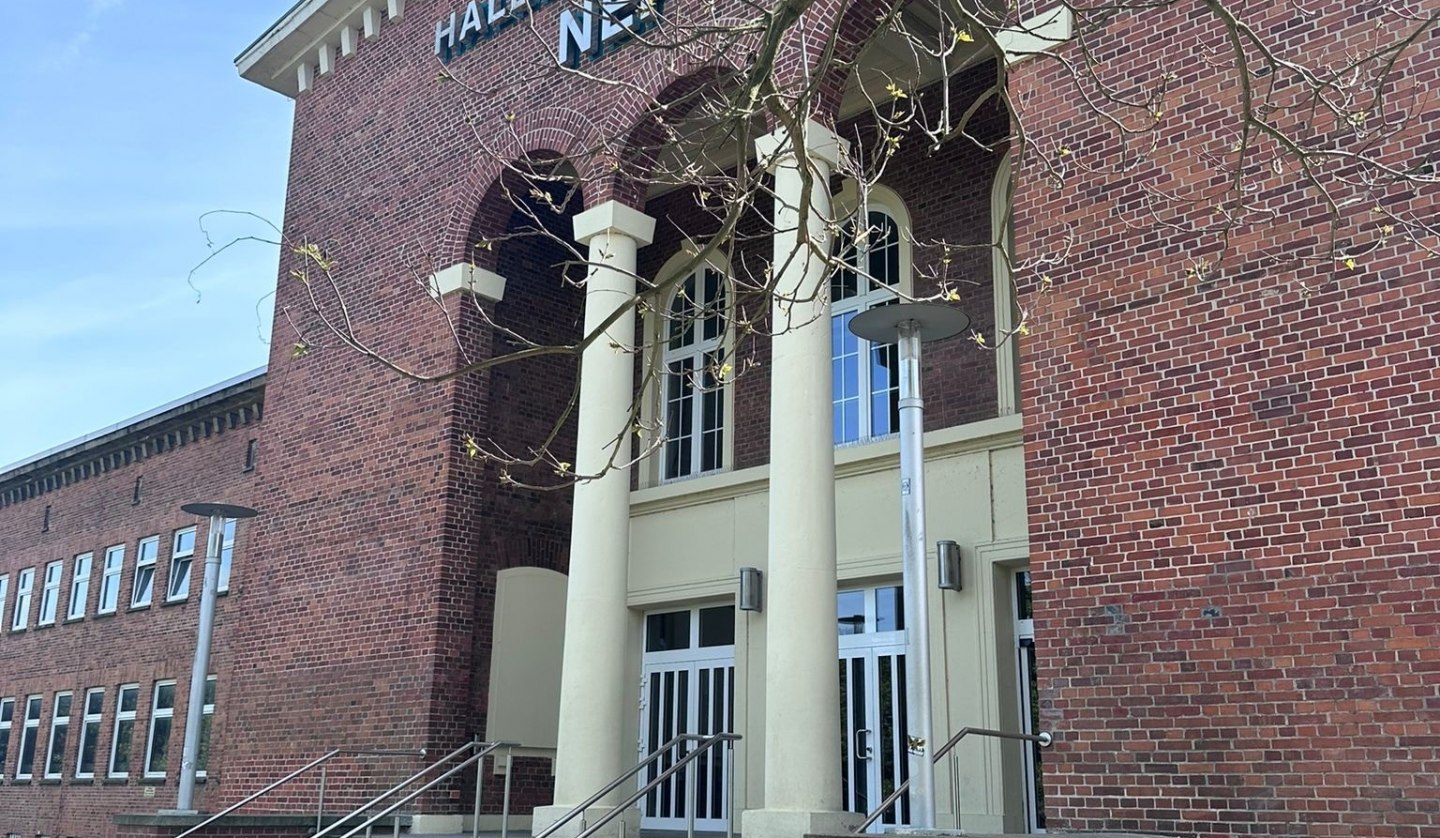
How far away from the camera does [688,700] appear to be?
16.0 m

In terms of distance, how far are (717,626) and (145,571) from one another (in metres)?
14.1

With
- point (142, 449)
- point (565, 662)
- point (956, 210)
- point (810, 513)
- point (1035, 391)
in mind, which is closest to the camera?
point (1035, 391)

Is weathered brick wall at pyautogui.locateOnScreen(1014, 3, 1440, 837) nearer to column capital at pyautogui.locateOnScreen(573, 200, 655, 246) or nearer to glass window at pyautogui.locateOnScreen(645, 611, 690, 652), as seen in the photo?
column capital at pyautogui.locateOnScreen(573, 200, 655, 246)

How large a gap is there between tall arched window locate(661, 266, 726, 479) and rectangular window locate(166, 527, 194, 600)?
10922mm

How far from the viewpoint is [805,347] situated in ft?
39.3

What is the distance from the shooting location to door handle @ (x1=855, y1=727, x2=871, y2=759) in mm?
14039

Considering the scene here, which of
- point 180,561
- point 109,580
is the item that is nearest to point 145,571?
point 180,561

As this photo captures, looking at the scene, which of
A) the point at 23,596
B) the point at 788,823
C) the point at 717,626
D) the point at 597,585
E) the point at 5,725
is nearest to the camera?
the point at 788,823

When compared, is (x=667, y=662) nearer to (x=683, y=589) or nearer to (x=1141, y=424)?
(x=683, y=589)

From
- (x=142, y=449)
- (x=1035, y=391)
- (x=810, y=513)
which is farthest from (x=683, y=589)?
(x=142, y=449)

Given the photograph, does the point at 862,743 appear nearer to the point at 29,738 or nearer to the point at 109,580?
the point at 109,580

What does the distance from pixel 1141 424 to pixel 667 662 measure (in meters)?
8.08

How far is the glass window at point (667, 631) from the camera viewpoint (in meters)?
16.4

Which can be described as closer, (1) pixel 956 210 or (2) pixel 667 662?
(1) pixel 956 210
